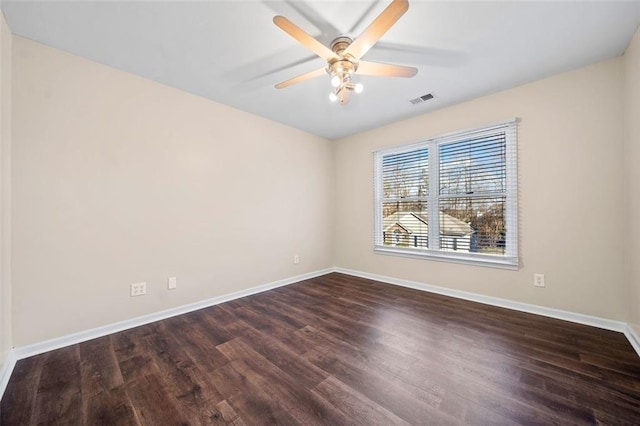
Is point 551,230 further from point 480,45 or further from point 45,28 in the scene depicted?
point 45,28

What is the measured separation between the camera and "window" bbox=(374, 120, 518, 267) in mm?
2820

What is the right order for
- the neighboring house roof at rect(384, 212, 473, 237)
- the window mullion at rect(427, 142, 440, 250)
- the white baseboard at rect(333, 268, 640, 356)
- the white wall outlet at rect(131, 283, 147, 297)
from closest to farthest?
the white baseboard at rect(333, 268, 640, 356)
the white wall outlet at rect(131, 283, 147, 297)
the neighboring house roof at rect(384, 212, 473, 237)
the window mullion at rect(427, 142, 440, 250)

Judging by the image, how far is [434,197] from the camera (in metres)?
3.38

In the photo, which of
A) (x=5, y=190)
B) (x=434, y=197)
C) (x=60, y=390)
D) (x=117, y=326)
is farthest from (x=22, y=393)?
(x=434, y=197)

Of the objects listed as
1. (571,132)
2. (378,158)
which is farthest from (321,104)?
(571,132)

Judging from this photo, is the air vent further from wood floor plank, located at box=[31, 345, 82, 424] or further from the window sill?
wood floor plank, located at box=[31, 345, 82, 424]

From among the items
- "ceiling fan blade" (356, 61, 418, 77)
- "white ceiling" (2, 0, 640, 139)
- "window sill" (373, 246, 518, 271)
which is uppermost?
"white ceiling" (2, 0, 640, 139)

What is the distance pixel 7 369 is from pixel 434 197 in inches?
170

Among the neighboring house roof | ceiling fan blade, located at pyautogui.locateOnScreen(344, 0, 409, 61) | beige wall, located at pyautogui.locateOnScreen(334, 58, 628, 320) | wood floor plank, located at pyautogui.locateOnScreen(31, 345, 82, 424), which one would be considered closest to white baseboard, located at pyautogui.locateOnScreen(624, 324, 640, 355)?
beige wall, located at pyautogui.locateOnScreen(334, 58, 628, 320)

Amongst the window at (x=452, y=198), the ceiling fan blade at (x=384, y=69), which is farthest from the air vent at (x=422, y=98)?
the ceiling fan blade at (x=384, y=69)

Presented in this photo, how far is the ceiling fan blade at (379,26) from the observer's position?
51.2 inches

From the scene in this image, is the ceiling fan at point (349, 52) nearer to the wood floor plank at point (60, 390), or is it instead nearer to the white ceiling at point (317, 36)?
the white ceiling at point (317, 36)

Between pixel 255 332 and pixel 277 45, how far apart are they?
2.53m

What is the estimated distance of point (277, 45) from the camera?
2.01 metres
